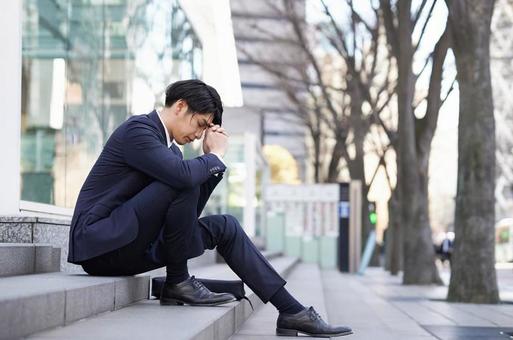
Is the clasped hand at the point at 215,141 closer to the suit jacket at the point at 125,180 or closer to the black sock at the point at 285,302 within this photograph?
the suit jacket at the point at 125,180

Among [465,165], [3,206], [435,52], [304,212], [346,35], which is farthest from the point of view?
[304,212]

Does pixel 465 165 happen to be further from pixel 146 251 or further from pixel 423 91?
pixel 423 91

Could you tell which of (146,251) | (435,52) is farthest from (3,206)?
(435,52)

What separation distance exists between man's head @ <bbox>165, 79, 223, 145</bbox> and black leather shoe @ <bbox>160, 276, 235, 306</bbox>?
79 centimetres

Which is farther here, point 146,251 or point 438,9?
point 438,9

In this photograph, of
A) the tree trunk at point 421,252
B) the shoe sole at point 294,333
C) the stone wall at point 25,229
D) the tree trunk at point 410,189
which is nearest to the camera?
the shoe sole at point 294,333

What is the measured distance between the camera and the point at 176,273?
546cm

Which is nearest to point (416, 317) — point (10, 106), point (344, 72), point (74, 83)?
point (74, 83)

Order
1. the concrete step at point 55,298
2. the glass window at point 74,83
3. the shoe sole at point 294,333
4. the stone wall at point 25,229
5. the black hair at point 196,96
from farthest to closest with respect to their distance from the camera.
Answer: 1. the glass window at point 74,83
2. the stone wall at point 25,229
3. the shoe sole at point 294,333
4. the black hair at point 196,96
5. the concrete step at point 55,298

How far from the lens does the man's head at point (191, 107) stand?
5.29 m

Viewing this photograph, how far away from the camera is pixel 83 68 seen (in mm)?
9164

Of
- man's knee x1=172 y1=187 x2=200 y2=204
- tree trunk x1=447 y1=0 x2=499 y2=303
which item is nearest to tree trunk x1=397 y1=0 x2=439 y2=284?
Answer: tree trunk x1=447 y1=0 x2=499 y2=303

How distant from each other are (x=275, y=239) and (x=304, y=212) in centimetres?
137

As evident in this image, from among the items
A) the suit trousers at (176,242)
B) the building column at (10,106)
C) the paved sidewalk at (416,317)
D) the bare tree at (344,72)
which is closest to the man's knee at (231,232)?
the suit trousers at (176,242)
